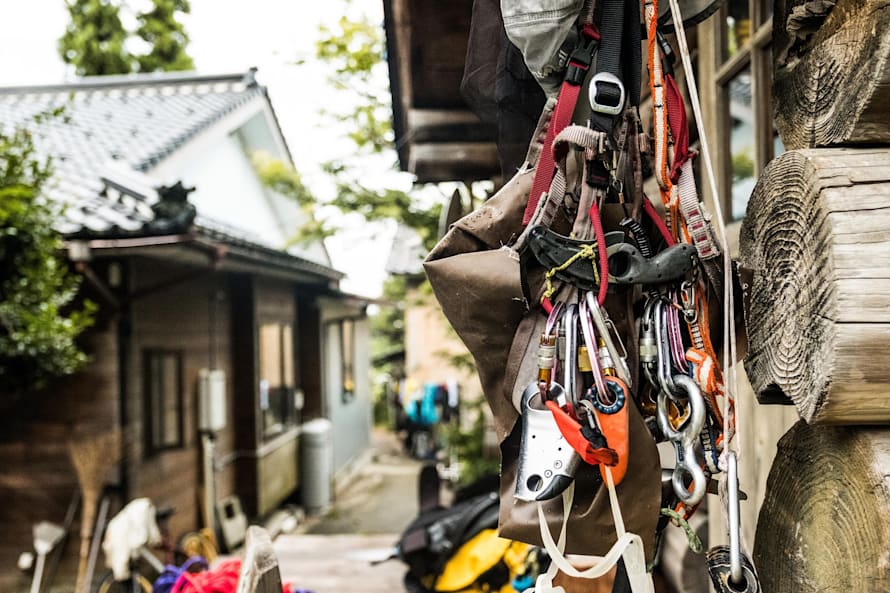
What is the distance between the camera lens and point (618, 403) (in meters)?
0.86

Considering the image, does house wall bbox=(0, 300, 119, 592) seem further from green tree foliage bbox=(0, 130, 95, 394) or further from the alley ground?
the alley ground

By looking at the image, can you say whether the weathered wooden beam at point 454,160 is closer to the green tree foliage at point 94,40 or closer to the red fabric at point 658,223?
the red fabric at point 658,223

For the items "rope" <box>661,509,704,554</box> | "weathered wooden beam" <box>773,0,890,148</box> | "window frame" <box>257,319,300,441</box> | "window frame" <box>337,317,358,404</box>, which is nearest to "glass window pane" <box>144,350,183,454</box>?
"window frame" <box>257,319,300,441</box>

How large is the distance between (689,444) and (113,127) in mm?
10933

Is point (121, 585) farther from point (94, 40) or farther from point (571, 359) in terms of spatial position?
point (94, 40)

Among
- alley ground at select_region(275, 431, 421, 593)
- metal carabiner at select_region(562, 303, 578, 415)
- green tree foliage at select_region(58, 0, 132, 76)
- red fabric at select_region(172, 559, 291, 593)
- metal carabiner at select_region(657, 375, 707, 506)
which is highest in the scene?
green tree foliage at select_region(58, 0, 132, 76)

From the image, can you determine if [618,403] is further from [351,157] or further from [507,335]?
[351,157]

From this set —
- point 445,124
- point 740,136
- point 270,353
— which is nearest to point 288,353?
point 270,353

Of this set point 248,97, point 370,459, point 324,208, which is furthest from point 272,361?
point 370,459

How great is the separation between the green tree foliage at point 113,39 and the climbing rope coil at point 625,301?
19800 millimetres

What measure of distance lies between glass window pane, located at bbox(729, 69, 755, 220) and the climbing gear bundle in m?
1.47

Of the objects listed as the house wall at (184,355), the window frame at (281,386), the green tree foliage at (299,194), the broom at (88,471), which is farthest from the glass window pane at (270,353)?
the broom at (88,471)

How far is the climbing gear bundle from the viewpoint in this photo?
0.87 metres

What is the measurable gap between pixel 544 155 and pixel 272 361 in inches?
394
